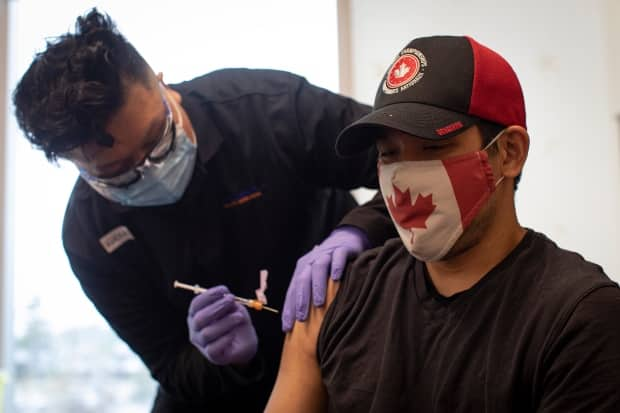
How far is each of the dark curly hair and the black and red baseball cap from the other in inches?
21.1

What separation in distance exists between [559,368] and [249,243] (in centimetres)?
84

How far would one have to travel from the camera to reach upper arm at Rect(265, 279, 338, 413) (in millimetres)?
1222

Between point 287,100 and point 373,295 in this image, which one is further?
point 287,100

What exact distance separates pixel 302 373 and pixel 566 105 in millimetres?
843

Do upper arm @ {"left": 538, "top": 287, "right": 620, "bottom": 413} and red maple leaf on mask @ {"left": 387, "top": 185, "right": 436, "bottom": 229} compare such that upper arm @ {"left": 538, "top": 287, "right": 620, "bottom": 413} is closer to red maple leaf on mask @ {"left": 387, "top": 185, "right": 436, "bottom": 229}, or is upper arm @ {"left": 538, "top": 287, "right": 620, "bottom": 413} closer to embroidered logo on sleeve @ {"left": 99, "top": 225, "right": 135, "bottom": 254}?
red maple leaf on mask @ {"left": 387, "top": 185, "right": 436, "bottom": 229}

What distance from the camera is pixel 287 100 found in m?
1.57

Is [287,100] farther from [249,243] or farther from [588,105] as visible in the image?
[588,105]

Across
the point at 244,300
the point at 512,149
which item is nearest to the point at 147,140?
the point at 244,300

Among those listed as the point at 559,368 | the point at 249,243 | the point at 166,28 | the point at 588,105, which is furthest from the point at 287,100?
the point at 559,368

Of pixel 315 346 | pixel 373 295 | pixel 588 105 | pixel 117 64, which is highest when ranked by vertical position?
pixel 117 64

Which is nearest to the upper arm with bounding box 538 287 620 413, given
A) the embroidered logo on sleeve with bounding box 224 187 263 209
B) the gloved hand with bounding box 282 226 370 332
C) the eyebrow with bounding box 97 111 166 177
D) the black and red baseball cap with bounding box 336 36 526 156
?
the black and red baseball cap with bounding box 336 36 526 156

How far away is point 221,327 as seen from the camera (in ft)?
4.72

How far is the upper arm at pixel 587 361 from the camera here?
885 mm

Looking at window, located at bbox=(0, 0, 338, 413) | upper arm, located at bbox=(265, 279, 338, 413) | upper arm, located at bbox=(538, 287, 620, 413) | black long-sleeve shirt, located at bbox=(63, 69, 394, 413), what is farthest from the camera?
window, located at bbox=(0, 0, 338, 413)
